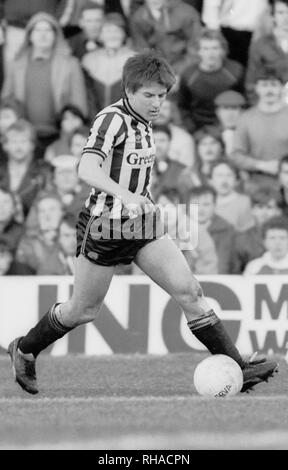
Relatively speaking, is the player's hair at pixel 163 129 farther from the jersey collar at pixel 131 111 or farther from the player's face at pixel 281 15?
the jersey collar at pixel 131 111

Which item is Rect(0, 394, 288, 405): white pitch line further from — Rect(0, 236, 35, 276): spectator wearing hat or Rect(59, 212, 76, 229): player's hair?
Rect(59, 212, 76, 229): player's hair

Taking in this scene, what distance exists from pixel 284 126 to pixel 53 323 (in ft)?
15.8

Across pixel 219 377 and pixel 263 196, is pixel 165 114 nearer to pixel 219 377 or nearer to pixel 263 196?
pixel 263 196

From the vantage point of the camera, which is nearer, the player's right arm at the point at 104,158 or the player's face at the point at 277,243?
the player's right arm at the point at 104,158

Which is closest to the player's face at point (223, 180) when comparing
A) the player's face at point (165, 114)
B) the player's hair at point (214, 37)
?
the player's face at point (165, 114)

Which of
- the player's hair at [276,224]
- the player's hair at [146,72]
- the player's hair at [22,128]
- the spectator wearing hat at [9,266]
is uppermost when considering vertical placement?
the player's hair at [146,72]

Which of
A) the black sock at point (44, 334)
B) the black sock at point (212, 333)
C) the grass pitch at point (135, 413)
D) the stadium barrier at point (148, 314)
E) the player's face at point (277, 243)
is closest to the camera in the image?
the grass pitch at point (135, 413)

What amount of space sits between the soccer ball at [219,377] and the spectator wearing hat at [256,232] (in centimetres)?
386

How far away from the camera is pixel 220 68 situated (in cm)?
1260

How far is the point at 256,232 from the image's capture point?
12.0m

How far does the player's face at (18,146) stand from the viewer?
12.6 m

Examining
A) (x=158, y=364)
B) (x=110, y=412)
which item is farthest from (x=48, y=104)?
→ (x=110, y=412)

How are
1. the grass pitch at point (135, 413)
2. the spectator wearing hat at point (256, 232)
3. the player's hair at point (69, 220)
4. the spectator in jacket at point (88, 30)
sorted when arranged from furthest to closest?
the spectator in jacket at point (88, 30) → the player's hair at point (69, 220) → the spectator wearing hat at point (256, 232) → the grass pitch at point (135, 413)

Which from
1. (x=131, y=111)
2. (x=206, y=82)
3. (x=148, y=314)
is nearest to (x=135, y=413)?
(x=131, y=111)
